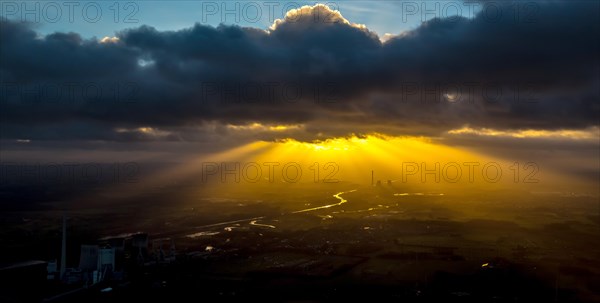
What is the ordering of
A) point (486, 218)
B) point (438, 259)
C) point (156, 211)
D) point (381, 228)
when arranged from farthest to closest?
point (156, 211) → point (486, 218) → point (381, 228) → point (438, 259)

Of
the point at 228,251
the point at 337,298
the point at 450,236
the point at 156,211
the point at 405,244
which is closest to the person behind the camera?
the point at 337,298

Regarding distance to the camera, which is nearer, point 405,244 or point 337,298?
point 337,298

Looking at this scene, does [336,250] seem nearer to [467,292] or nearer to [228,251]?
[228,251]

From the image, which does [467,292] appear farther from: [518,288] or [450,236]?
[450,236]

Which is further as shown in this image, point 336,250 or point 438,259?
point 336,250

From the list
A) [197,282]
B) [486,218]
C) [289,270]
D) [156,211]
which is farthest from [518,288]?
[156,211]

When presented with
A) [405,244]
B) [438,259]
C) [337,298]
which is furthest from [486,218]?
[337,298]

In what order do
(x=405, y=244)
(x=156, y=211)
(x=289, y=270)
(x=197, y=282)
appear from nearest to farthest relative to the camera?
(x=197, y=282) → (x=289, y=270) → (x=405, y=244) → (x=156, y=211)

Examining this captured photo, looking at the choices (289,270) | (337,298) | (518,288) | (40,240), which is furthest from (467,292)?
(40,240)

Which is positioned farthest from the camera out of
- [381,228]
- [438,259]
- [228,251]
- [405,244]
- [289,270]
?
[381,228]
